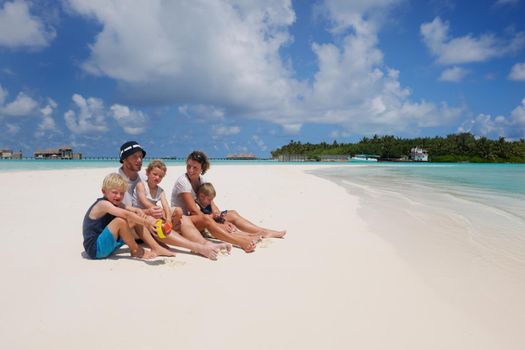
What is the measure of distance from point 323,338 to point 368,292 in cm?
102

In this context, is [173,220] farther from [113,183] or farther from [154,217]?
[113,183]

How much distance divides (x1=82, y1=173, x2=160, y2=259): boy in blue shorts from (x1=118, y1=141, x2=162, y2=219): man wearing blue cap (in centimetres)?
46

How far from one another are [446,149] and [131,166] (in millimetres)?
136728

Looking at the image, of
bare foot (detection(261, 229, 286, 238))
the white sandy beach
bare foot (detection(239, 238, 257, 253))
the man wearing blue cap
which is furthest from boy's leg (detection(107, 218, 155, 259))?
bare foot (detection(261, 229, 286, 238))

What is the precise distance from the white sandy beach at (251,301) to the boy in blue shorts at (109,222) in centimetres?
22

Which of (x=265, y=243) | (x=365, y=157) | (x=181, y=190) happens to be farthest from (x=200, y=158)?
(x=365, y=157)

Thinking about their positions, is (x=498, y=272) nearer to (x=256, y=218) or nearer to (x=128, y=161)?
(x=256, y=218)

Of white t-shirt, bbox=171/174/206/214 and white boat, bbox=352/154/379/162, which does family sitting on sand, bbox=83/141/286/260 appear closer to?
white t-shirt, bbox=171/174/206/214

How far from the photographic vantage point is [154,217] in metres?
4.78

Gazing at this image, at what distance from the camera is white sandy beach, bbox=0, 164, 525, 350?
→ 2.46 meters

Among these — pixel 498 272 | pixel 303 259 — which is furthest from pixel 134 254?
pixel 498 272

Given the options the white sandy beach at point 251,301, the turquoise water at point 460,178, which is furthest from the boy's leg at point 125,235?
the turquoise water at point 460,178

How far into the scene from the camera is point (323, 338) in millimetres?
2469

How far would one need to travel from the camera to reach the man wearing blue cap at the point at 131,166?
4.74m
